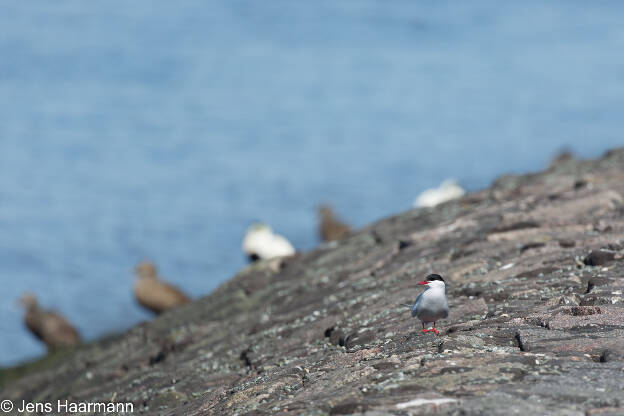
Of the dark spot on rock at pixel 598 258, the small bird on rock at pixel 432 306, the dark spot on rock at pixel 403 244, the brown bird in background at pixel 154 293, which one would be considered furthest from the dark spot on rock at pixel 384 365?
the brown bird in background at pixel 154 293

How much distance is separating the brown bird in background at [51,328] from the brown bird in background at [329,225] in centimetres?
612

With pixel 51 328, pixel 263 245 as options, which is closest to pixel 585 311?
pixel 263 245

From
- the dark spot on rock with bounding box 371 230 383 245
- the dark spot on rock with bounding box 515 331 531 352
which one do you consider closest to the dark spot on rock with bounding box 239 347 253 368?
the dark spot on rock with bounding box 515 331 531 352

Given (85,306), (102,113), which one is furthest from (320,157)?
(85,306)

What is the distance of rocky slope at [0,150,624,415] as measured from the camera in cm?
588

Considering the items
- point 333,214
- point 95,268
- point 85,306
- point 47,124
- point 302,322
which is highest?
point 47,124

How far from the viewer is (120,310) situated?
1174 inches

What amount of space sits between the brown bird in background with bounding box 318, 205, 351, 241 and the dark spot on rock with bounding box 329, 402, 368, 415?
18025mm

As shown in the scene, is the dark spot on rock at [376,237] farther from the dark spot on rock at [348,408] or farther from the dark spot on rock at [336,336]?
the dark spot on rock at [348,408]

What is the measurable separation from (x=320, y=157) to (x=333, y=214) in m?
22.8

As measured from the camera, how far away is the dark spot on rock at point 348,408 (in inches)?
220

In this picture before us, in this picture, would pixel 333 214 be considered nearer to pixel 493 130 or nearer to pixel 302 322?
pixel 302 322

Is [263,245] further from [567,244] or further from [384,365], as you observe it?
[384,365]

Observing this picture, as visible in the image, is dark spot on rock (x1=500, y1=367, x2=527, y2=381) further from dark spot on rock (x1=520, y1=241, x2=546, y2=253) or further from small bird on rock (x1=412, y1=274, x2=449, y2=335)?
dark spot on rock (x1=520, y1=241, x2=546, y2=253)
